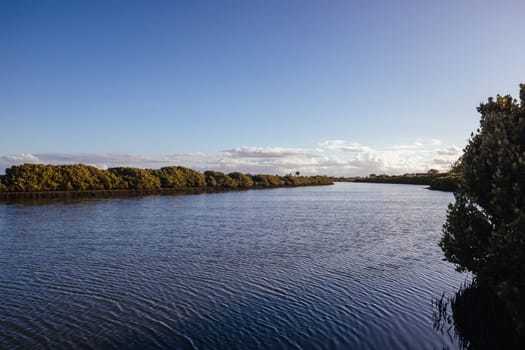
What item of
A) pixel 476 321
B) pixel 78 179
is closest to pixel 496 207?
pixel 476 321

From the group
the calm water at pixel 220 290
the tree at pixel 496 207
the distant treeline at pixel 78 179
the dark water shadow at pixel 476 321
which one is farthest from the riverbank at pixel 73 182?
the tree at pixel 496 207

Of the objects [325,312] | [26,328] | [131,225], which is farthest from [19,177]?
[325,312]

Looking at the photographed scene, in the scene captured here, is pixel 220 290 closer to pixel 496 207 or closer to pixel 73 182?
pixel 496 207

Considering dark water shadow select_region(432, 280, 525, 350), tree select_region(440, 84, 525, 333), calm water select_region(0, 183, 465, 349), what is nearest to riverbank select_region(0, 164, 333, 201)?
calm water select_region(0, 183, 465, 349)

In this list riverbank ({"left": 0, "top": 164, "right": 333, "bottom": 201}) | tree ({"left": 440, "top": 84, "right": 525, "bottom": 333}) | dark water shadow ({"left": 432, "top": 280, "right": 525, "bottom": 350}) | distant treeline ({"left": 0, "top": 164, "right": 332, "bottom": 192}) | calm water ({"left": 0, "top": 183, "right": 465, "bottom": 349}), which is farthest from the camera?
distant treeline ({"left": 0, "top": 164, "right": 332, "bottom": 192})

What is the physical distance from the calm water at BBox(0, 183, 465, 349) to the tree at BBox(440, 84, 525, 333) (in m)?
4.06

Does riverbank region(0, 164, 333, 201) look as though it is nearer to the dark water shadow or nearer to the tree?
the dark water shadow

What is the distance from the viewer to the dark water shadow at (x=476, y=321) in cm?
1467

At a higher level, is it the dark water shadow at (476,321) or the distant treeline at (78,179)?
the distant treeline at (78,179)

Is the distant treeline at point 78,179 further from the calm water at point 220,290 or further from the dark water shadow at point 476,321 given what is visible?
the dark water shadow at point 476,321

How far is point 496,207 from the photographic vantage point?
544 inches

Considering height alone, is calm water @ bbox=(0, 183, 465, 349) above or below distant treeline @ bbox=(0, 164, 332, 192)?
below

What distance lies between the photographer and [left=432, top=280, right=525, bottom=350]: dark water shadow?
48.1 ft

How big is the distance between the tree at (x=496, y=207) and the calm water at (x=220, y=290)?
4.06m
